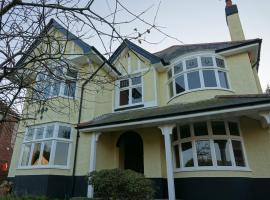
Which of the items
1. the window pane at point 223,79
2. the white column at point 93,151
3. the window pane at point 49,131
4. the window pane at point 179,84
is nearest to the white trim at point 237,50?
the window pane at point 223,79

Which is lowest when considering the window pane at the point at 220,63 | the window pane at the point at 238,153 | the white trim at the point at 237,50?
the window pane at the point at 238,153

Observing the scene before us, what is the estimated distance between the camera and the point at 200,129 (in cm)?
907

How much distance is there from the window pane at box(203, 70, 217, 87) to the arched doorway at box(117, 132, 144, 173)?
4.25 m

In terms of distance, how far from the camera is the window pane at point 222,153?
8.34 metres

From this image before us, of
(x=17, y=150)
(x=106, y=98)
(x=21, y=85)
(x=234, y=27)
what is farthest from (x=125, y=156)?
(x=234, y=27)

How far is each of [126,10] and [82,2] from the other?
676 mm

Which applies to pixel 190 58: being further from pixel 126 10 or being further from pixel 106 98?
pixel 126 10

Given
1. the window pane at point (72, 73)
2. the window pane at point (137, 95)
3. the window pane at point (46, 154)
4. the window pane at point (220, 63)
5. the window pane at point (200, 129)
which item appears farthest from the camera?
the window pane at point (137, 95)

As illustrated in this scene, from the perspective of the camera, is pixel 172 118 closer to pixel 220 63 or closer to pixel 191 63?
pixel 191 63

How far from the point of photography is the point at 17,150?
1180cm

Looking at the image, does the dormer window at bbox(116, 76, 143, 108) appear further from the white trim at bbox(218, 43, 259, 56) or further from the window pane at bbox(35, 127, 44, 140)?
the white trim at bbox(218, 43, 259, 56)

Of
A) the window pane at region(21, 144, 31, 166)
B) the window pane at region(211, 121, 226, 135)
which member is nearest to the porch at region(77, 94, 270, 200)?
the window pane at region(211, 121, 226, 135)

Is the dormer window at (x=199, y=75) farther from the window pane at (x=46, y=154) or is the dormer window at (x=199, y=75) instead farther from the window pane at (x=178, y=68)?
the window pane at (x=46, y=154)

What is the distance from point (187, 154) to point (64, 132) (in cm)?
606
